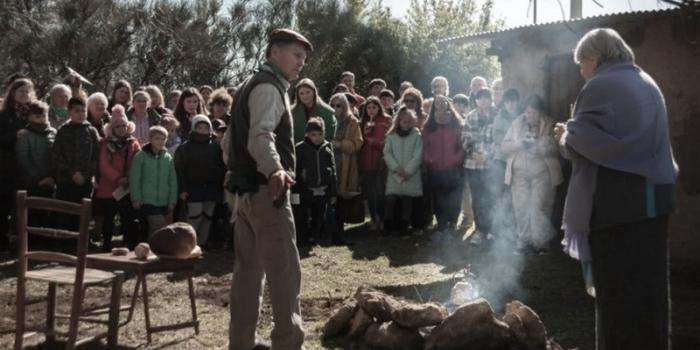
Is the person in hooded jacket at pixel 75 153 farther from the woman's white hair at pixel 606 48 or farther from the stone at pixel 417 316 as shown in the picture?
the woman's white hair at pixel 606 48

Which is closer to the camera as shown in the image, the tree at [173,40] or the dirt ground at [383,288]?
the dirt ground at [383,288]

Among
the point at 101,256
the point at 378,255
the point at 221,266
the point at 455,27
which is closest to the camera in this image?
the point at 101,256

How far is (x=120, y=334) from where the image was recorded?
19.2ft

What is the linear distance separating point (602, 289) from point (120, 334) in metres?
3.56

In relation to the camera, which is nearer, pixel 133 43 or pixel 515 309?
pixel 515 309

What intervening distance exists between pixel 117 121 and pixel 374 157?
371cm

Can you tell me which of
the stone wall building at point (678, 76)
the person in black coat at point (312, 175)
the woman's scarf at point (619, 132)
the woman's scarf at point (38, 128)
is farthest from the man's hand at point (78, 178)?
the woman's scarf at point (619, 132)

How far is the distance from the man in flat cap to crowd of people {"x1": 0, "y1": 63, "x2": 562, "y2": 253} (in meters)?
3.48

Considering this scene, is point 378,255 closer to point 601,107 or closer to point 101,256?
point 101,256

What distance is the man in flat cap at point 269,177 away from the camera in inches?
185

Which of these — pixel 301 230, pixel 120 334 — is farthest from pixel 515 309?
A: pixel 301 230

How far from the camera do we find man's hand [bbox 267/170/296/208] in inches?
178

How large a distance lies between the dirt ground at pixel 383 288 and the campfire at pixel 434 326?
0.18 m

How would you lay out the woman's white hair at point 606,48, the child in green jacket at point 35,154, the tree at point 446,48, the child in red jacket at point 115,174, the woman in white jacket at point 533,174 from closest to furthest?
the woman's white hair at point 606,48 → the child in green jacket at point 35,154 → the child in red jacket at point 115,174 → the woman in white jacket at point 533,174 → the tree at point 446,48
